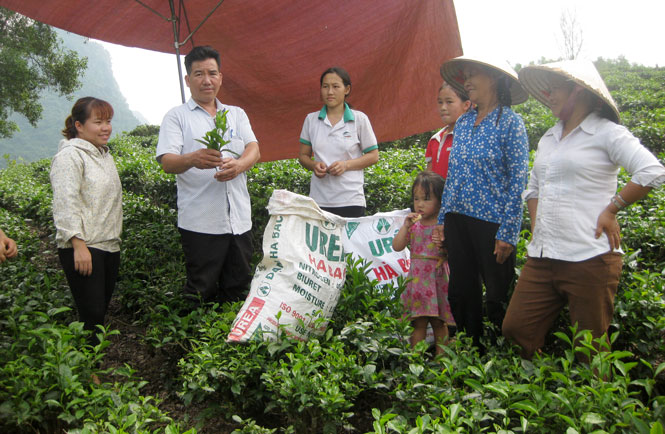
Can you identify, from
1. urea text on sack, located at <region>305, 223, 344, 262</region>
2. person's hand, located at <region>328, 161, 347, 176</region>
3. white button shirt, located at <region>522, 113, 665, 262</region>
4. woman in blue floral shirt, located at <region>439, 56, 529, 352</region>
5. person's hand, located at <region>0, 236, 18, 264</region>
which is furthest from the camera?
person's hand, located at <region>328, 161, 347, 176</region>

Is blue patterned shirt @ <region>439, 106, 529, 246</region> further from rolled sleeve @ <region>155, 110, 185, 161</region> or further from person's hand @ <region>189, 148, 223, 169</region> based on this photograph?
rolled sleeve @ <region>155, 110, 185, 161</region>

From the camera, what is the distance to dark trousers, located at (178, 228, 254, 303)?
3109 millimetres

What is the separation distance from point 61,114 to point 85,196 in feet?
272

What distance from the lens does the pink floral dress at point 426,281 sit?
2963 millimetres

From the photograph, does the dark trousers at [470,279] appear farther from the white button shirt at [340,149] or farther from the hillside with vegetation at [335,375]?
the white button shirt at [340,149]

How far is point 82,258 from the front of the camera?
2.69 meters

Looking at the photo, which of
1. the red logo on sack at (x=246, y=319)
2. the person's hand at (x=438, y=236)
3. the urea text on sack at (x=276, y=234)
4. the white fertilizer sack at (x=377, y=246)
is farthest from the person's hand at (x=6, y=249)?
the person's hand at (x=438, y=236)

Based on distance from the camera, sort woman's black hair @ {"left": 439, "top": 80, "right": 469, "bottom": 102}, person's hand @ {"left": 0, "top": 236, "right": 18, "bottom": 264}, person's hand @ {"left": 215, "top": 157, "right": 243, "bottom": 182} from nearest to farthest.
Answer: person's hand @ {"left": 0, "top": 236, "right": 18, "bottom": 264}
person's hand @ {"left": 215, "top": 157, "right": 243, "bottom": 182}
woman's black hair @ {"left": 439, "top": 80, "right": 469, "bottom": 102}

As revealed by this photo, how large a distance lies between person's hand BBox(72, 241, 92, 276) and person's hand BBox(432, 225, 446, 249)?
2.01 meters

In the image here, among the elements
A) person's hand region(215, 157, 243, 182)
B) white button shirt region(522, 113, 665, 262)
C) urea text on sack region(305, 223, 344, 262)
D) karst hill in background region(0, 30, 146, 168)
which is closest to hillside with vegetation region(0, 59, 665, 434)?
urea text on sack region(305, 223, 344, 262)

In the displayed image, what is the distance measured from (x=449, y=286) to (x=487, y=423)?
39.7 inches

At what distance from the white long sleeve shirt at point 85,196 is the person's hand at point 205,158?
1.85 feet

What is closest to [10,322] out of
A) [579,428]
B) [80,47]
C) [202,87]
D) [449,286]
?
[202,87]

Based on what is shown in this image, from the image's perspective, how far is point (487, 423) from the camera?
1925 mm
